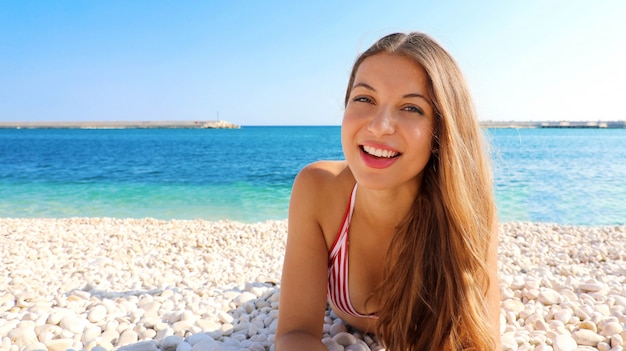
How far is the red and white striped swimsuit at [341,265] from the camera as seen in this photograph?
2223 millimetres

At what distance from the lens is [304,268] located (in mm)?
2178

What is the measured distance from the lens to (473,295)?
201 centimetres

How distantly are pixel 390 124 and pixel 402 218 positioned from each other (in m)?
0.68

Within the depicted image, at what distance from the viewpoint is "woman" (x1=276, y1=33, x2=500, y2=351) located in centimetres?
179

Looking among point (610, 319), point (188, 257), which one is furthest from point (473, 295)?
point (188, 257)

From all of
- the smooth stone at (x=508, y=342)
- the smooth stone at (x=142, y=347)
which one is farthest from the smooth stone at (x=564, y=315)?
the smooth stone at (x=142, y=347)

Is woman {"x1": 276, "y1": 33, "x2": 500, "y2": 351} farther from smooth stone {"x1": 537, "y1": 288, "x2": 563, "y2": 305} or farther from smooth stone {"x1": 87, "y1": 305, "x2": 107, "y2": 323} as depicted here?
smooth stone {"x1": 87, "y1": 305, "x2": 107, "y2": 323}

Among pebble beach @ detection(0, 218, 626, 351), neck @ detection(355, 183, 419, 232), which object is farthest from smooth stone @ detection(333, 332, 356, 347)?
neck @ detection(355, 183, 419, 232)

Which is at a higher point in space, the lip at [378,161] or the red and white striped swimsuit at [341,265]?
the lip at [378,161]

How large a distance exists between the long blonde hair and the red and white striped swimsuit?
0.76ft

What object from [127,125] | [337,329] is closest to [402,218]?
[337,329]

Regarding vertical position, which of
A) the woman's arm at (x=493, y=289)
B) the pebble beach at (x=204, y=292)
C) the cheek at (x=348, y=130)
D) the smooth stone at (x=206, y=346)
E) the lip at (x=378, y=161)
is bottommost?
the pebble beach at (x=204, y=292)

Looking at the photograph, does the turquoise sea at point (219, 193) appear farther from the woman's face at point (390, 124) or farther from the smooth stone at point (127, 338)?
the smooth stone at point (127, 338)

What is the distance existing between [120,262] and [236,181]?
13789 mm
